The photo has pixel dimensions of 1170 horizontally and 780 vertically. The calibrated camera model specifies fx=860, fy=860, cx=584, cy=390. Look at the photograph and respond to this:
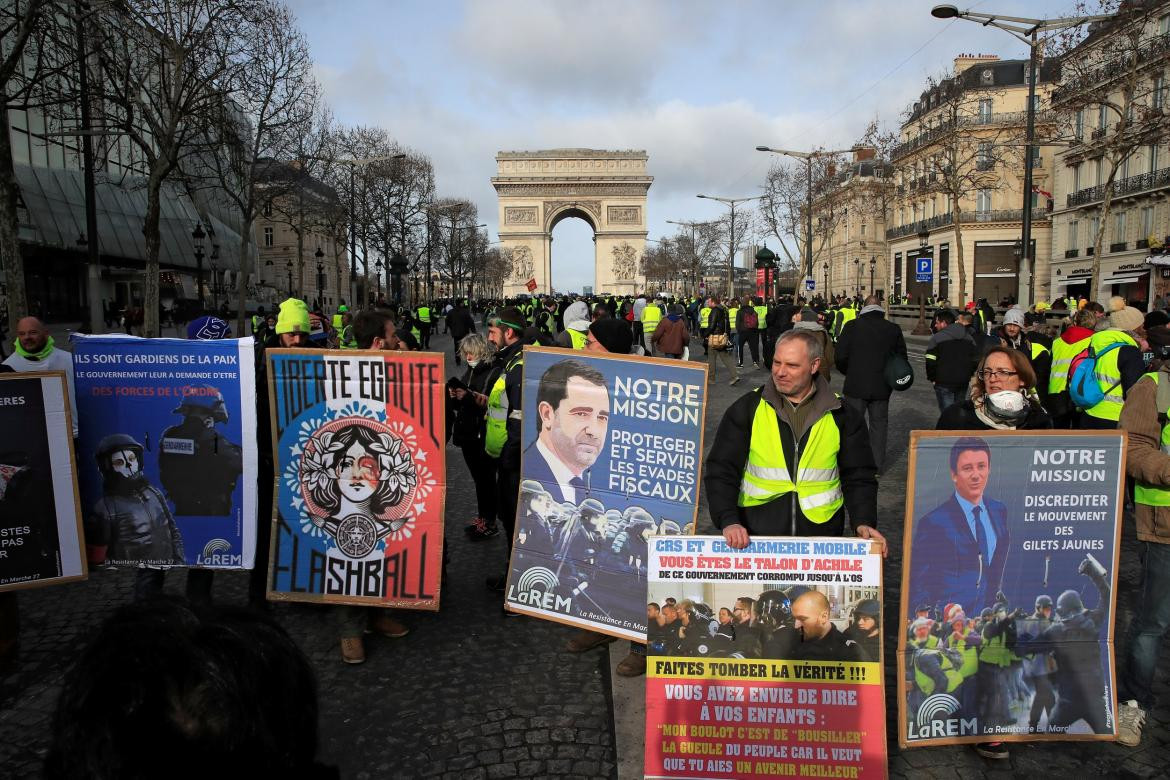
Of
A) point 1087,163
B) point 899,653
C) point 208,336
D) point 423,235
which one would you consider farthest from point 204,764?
point 423,235

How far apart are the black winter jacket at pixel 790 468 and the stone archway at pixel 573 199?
301 ft

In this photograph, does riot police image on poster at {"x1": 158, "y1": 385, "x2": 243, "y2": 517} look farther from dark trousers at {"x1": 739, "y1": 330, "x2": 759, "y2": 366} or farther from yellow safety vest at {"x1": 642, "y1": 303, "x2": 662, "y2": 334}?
dark trousers at {"x1": 739, "y1": 330, "x2": 759, "y2": 366}

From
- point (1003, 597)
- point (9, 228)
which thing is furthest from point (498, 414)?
point (9, 228)

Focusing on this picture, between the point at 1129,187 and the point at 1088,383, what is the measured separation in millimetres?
38342

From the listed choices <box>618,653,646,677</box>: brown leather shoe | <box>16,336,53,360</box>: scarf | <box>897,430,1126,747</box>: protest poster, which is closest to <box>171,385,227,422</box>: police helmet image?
<box>16,336,53,360</box>: scarf

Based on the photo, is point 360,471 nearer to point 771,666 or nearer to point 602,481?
point 602,481

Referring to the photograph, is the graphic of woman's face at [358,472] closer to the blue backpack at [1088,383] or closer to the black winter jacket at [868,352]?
the black winter jacket at [868,352]

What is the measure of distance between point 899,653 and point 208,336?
4499mm

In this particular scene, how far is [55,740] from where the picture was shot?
3.46 feet

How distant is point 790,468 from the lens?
3.38m

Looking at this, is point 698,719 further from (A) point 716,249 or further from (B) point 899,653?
(A) point 716,249

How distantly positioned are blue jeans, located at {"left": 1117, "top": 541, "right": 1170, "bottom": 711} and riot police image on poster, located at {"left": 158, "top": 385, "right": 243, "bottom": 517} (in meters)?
4.27

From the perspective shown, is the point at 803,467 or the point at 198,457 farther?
the point at 198,457

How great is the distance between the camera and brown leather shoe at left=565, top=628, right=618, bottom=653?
4.66m
